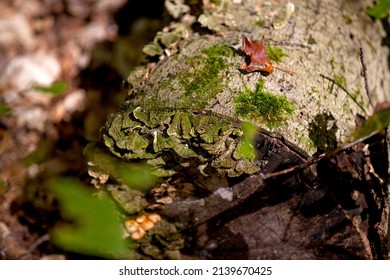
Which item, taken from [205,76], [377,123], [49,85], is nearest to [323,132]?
[377,123]

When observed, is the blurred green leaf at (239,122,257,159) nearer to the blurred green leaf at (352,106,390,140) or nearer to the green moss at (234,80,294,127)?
the green moss at (234,80,294,127)

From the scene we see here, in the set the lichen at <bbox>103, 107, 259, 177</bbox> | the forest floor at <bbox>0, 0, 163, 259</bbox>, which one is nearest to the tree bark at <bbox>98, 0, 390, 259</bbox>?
the lichen at <bbox>103, 107, 259, 177</bbox>

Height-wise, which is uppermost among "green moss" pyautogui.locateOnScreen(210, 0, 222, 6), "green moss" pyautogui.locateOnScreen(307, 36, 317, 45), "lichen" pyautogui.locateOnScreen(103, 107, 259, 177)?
"green moss" pyautogui.locateOnScreen(210, 0, 222, 6)

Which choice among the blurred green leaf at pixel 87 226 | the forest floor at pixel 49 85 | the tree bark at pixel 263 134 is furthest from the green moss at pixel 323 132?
the forest floor at pixel 49 85

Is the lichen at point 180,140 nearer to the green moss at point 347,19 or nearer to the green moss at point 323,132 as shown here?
the green moss at point 323,132

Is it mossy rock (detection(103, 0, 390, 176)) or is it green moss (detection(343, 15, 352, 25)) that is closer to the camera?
mossy rock (detection(103, 0, 390, 176))

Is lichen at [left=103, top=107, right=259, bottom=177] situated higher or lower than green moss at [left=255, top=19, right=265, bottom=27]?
lower

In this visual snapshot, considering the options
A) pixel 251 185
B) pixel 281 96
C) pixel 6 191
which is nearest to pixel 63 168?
pixel 6 191
